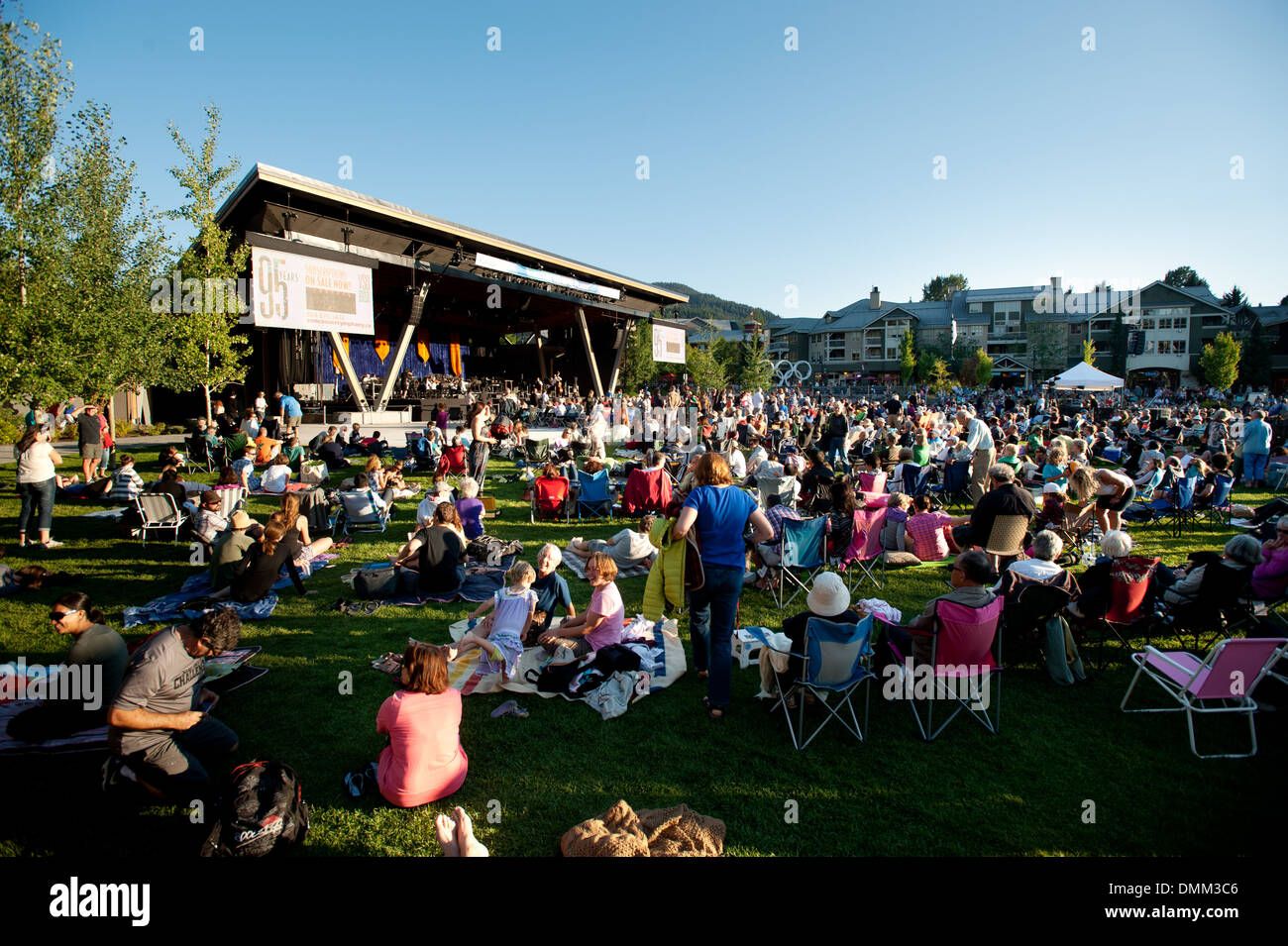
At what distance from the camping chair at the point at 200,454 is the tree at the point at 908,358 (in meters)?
52.8

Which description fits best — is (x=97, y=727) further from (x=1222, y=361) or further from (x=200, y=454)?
(x=1222, y=361)

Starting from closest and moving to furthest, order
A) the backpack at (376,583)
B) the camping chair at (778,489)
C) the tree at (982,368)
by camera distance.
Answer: the backpack at (376,583), the camping chair at (778,489), the tree at (982,368)

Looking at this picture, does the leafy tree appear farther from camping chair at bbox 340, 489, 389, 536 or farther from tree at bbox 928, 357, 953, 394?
camping chair at bbox 340, 489, 389, 536

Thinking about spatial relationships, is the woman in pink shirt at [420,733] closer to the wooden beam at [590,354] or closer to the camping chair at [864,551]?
the camping chair at [864,551]

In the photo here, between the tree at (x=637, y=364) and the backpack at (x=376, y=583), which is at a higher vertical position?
the tree at (x=637, y=364)

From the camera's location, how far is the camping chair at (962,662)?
149 inches

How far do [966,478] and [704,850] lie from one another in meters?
9.60

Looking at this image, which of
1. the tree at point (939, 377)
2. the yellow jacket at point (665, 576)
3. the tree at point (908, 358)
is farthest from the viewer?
the tree at point (908, 358)

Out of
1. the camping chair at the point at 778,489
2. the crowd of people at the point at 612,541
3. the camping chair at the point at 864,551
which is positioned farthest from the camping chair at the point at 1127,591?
the camping chair at the point at 778,489

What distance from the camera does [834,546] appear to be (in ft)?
22.5

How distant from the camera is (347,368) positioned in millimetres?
19531

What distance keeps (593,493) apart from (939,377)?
4610 cm

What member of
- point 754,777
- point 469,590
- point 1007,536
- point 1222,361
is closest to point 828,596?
point 754,777
